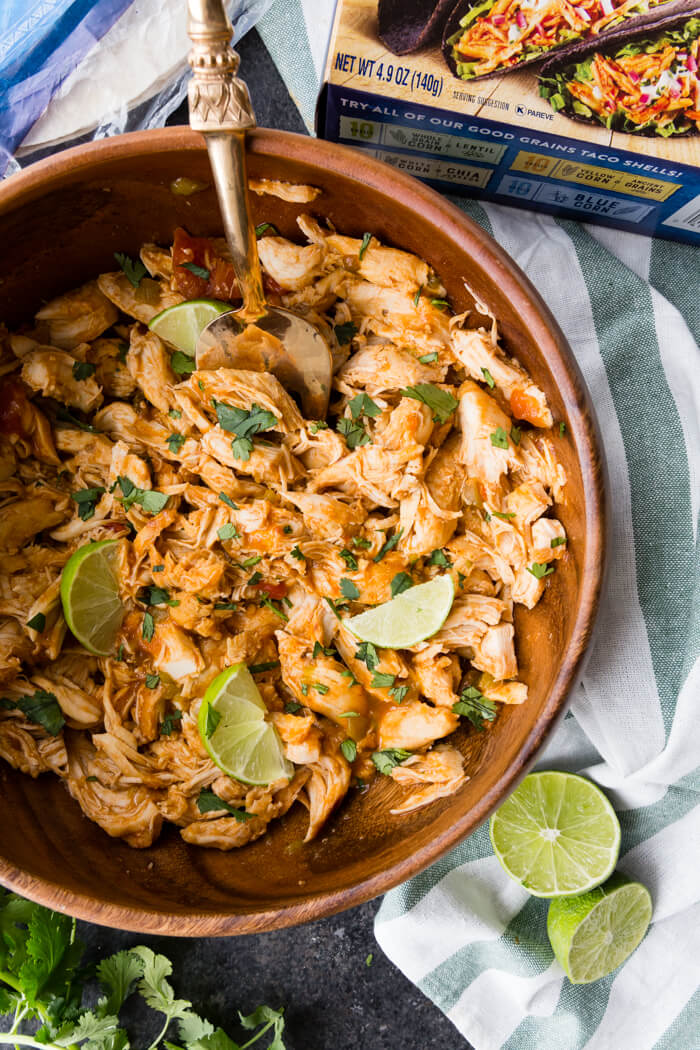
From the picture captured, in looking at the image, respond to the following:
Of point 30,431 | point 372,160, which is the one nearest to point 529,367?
point 372,160

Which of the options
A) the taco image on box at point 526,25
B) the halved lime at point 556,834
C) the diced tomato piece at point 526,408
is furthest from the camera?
the halved lime at point 556,834

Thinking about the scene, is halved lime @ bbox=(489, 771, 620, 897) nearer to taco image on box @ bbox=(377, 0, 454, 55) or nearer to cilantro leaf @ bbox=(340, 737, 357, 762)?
cilantro leaf @ bbox=(340, 737, 357, 762)

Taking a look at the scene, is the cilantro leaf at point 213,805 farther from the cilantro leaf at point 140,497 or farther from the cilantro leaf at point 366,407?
the cilantro leaf at point 366,407

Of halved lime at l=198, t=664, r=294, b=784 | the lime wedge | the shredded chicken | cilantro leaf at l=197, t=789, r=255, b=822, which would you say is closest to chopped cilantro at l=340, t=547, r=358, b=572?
the shredded chicken

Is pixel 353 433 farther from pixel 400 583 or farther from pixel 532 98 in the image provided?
pixel 532 98

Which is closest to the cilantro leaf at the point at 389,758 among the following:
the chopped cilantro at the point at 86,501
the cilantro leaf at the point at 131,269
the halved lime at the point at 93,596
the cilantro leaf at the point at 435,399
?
the halved lime at the point at 93,596

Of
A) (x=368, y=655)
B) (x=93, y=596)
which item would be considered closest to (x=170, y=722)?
(x=93, y=596)

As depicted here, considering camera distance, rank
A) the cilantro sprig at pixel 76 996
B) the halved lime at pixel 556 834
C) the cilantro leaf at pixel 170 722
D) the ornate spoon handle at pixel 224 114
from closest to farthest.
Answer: the ornate spoon handle at pixel 224 114, the cilantro leaf at pixel 170 722, the cilantro sprig at pixel 76 996, the halved lime at pixel 556 834
